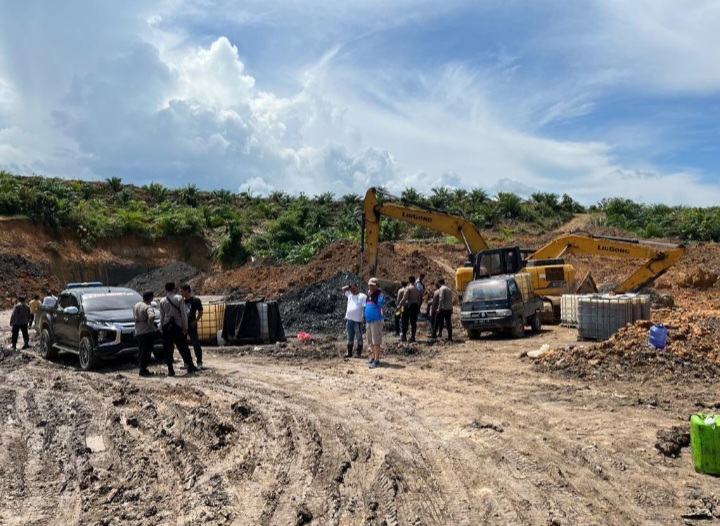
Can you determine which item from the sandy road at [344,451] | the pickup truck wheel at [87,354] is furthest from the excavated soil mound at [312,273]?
the sandy road at [344,451]

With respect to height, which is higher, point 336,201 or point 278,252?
point 336,201

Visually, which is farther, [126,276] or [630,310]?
[126,276]

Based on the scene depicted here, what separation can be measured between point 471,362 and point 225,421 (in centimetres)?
703

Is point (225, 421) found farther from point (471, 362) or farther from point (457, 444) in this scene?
point (471, 362)

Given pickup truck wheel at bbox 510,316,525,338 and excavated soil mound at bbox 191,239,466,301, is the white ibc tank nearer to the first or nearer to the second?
pickup truck wheel at bbox 510,316,525,338

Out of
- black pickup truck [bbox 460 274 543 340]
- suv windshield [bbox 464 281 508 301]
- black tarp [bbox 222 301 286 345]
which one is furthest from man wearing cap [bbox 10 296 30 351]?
suv windshield [bbox 464 281 508 301]

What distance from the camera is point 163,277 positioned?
1590 inches


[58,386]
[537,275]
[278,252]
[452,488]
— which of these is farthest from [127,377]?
[278,252]

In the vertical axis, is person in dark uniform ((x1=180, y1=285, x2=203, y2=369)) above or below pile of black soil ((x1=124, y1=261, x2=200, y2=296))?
below

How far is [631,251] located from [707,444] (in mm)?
18807

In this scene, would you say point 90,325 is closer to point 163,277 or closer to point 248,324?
point 248,324

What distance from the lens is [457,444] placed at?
7.31m

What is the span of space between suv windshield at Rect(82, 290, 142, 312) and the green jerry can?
1162cm

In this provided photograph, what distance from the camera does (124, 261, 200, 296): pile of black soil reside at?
3905 cm
